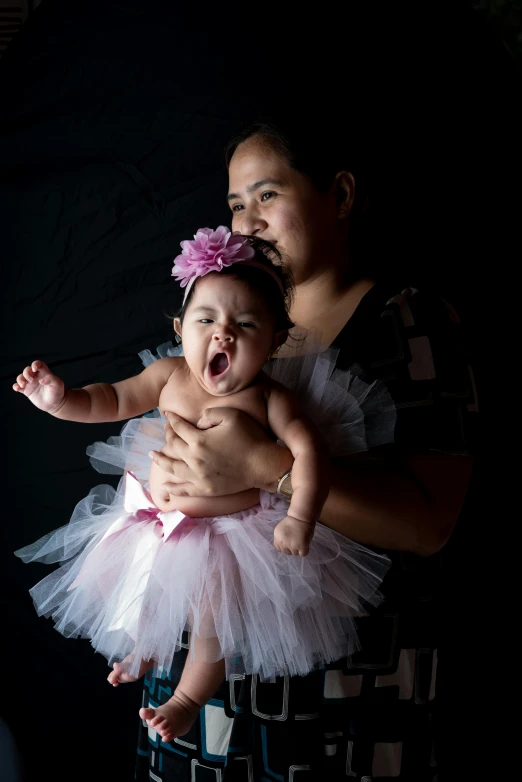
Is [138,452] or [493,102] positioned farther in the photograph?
[493,102]

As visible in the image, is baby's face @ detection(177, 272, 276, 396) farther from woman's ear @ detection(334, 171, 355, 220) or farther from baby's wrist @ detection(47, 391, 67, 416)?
woman's ear @ detection(334, 171, 355, 220)

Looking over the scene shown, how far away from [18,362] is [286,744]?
1.32m

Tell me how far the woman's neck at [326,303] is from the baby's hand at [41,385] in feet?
1.71

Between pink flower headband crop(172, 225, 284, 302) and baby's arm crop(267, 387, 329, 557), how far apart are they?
222 mm

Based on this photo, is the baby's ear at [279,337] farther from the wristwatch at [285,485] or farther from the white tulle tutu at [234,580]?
the wristwatch at [285,485]

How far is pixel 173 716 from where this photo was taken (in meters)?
1.10

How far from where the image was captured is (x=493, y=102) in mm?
1729

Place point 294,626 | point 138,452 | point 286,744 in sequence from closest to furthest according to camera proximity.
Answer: point 294,626
point 286,744
point 138,452

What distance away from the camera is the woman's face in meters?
1.43

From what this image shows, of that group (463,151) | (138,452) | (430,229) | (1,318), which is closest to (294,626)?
(138,452)

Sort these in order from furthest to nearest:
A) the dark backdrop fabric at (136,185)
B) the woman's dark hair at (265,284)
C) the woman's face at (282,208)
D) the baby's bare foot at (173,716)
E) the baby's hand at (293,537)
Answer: the dark backdrop fabric at (136,185)
the woman's face at (282,208)
the woman's dark hair at (265,284)
the baby's bare foot at (173,716)
the baby's hand at (293,537)

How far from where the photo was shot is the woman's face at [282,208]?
4.70 feet

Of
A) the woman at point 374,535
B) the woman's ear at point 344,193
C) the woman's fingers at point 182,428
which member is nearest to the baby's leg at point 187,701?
the woman at point 374,535

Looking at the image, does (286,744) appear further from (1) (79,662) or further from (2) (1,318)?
(2) (1,318)
